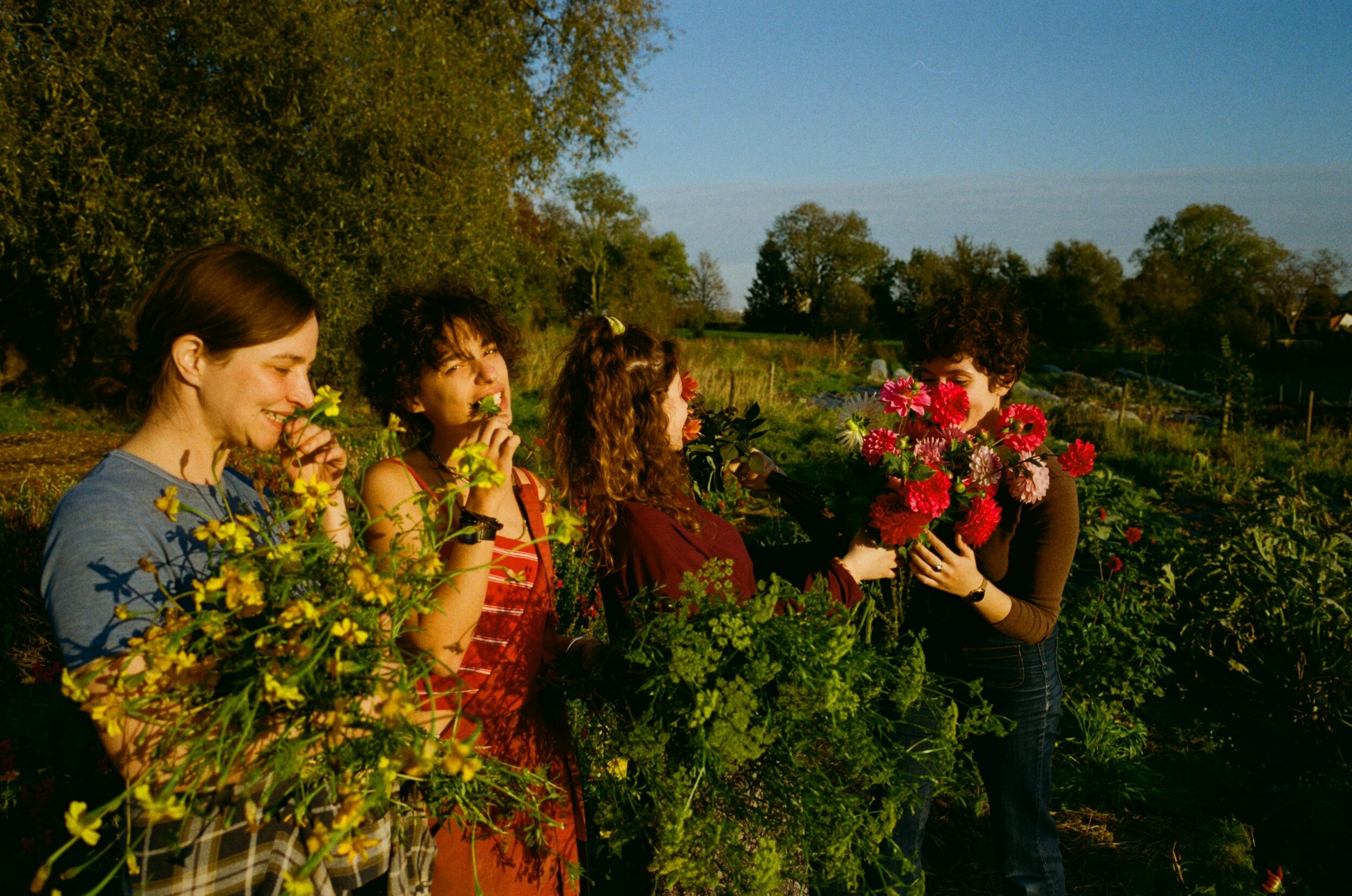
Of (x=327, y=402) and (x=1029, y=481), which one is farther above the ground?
(x=327, y=402)

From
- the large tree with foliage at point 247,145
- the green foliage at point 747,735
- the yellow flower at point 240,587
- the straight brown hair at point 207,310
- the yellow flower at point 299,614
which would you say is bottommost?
the green foliage at point 747,735

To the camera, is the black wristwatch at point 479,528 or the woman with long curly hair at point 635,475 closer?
the black wristwatch at point 479,528

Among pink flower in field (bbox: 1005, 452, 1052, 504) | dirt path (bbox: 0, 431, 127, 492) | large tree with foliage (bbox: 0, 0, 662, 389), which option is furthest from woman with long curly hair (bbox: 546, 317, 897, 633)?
large tree with foliage (bbox: 0, 0, 662, 389)

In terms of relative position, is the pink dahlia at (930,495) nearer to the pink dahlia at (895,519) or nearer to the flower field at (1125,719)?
the pink dahlia at (895,519)

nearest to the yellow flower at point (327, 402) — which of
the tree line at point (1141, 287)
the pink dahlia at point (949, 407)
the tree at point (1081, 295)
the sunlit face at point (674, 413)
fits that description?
the sunlit face at point (674, 413)

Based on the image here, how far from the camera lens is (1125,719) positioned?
3.58 m

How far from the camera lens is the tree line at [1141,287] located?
25422mm

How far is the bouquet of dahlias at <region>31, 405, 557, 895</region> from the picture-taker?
37.6 inches

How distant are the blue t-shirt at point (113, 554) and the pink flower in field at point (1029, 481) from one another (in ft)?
5.43

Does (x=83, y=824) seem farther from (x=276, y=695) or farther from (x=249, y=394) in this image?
(x=249, y=394)

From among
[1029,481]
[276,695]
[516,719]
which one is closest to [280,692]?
[276,695]

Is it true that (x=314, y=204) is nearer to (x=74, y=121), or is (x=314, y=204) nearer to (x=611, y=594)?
(x=74, y=121)

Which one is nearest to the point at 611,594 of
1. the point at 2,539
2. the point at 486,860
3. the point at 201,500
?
the point at 486,860

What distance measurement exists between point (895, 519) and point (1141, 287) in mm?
32712
